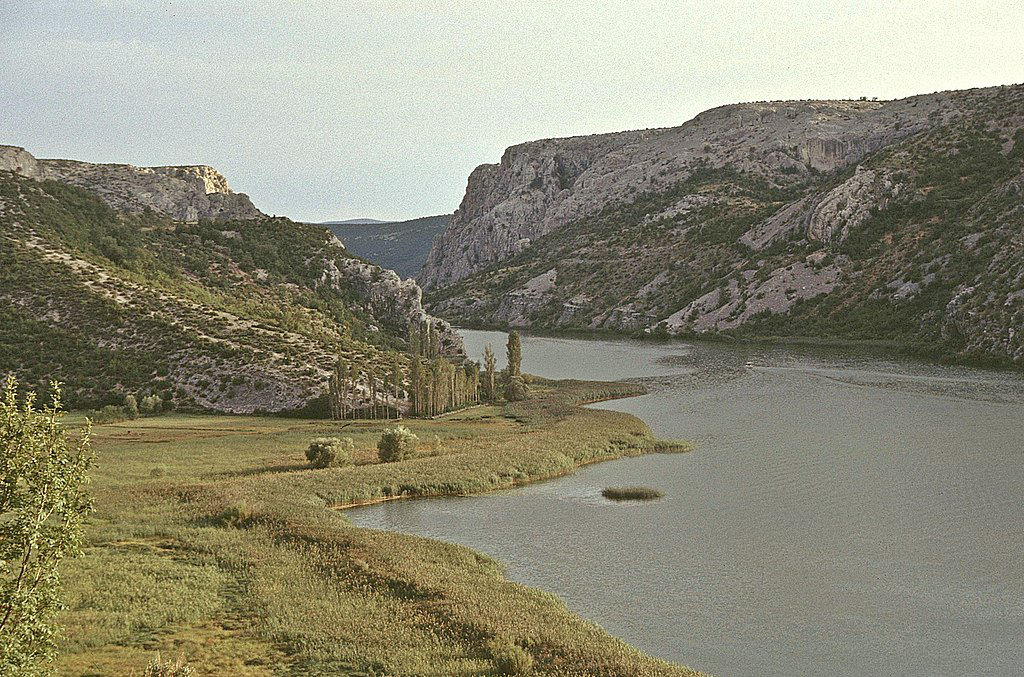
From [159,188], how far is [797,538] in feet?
425

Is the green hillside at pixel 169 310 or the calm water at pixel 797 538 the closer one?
the calm water at pixel 797 538

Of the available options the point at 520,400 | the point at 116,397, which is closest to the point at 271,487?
the point at 116,397

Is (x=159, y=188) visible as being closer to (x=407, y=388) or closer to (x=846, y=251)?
(x=407, y=388)


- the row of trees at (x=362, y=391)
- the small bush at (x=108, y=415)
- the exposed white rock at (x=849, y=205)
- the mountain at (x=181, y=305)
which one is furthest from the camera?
the exposed white rock at (x=849, y=205)

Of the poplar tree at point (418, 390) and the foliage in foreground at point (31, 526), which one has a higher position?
the foliage in foreground at point (31, 526)

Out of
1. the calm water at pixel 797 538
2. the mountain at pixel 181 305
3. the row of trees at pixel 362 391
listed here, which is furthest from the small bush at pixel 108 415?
the calm water at pixel 797 538

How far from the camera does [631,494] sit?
121ft

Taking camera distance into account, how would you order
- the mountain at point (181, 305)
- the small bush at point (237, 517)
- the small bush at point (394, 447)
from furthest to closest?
the mountain at point (181, 305) → the small bush at point (394, 447) → the small bush at point (237, 517)

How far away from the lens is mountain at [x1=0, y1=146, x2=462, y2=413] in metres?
58.1

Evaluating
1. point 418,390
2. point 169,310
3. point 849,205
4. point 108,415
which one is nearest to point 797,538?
point 418,390

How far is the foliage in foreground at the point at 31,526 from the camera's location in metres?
11.4

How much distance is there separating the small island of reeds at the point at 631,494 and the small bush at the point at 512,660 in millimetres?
18857

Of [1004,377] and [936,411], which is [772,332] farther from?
[936,411]

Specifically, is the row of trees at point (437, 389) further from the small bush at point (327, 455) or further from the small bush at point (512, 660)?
the small bush at point (512, 660)
